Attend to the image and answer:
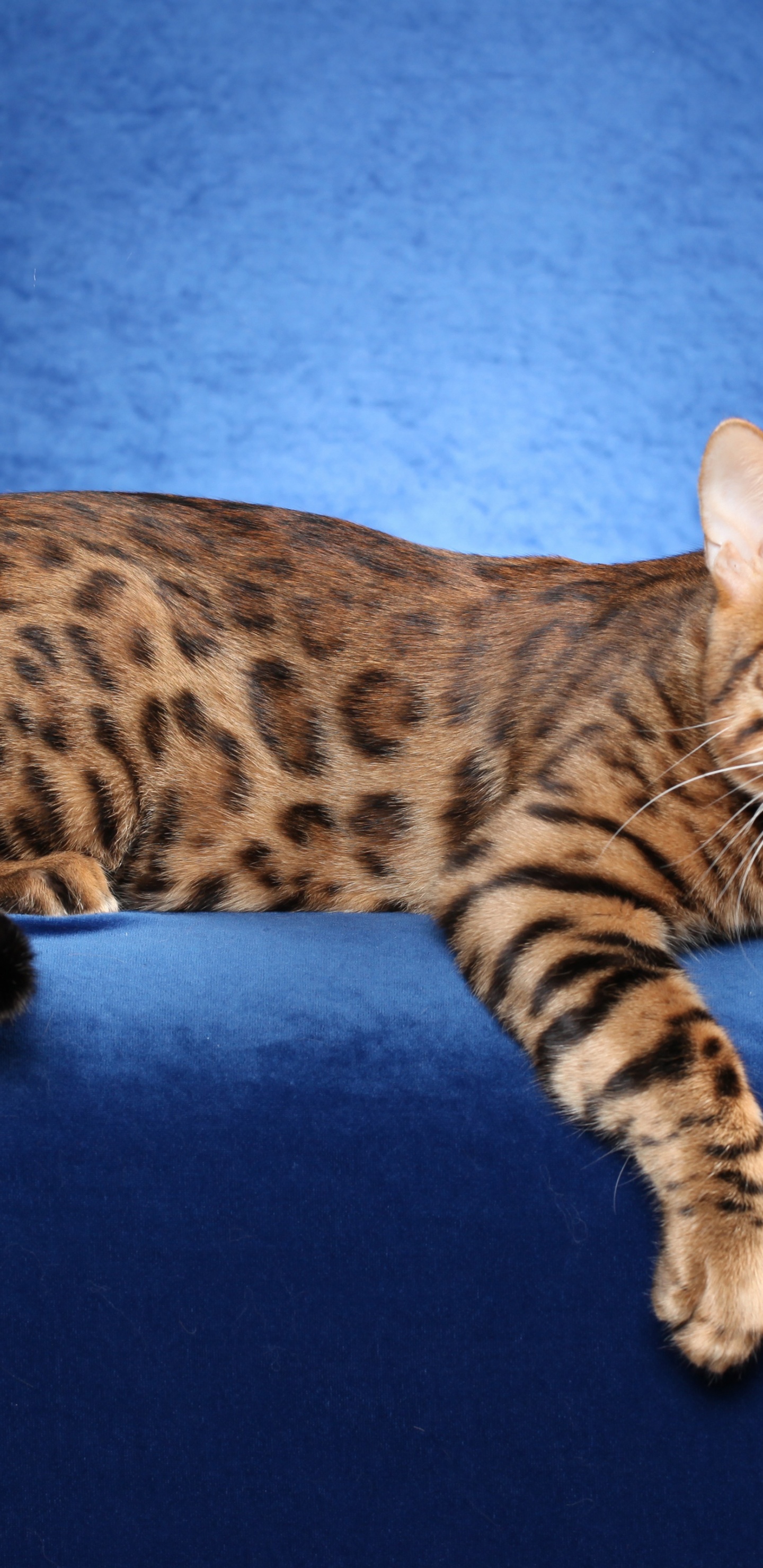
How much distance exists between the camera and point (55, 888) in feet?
5.22

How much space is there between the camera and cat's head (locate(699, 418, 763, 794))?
1.46 m

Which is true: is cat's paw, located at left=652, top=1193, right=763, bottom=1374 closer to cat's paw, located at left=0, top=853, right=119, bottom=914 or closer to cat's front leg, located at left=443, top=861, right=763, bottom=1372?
cat's front leg, located at left=443, top=861, right=763, bottom=1372

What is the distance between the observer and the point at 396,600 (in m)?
1.88

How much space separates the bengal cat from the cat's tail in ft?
1.37

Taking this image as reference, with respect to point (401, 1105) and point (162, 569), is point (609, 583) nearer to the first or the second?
point (162, 569)

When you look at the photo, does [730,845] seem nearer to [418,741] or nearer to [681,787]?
[681,787]

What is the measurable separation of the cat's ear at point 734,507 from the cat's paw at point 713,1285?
2.38 ft

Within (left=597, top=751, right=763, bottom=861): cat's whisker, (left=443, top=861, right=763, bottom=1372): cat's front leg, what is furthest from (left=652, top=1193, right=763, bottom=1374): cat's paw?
(left=597, top=751, right=763, bottom=861): cat's whisker

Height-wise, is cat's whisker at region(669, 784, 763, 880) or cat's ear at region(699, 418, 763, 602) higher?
cat's ear at region(699, 418, 763, 602)

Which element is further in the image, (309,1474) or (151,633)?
(151,633)

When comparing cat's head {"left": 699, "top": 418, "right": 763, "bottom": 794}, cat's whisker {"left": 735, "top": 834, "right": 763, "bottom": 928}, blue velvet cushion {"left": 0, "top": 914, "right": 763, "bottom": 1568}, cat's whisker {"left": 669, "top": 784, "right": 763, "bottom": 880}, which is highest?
cat's head {"left": 699, "top": 418, "right": 763, "bottom": 794}

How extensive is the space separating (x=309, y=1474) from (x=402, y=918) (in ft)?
2.32

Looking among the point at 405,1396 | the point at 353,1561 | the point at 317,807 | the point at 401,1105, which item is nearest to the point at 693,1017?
the point at 401,1105

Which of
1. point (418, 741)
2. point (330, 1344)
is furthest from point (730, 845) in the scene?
point (330, 1344)
